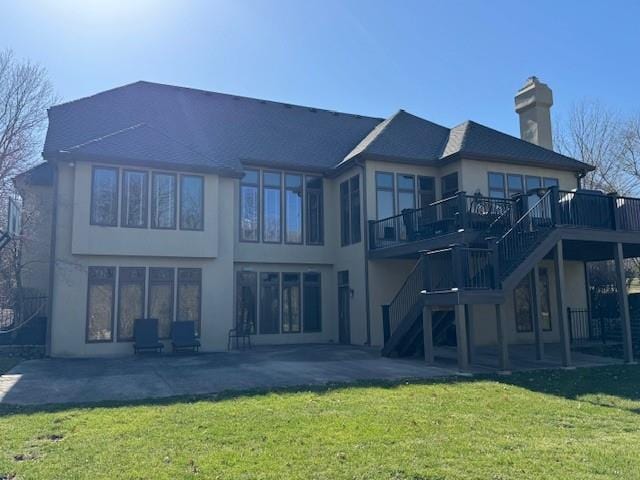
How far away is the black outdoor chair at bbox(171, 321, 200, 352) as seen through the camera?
584 inches

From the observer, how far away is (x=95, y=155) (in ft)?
48.0

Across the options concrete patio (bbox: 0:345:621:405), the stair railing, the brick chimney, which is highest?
the brick chimney

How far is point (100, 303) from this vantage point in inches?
581

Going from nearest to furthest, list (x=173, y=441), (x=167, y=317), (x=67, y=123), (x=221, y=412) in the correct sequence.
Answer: (x=173, y=441)
(x=221, y=412)
(x=167, y=317)
(x=67, y=123)

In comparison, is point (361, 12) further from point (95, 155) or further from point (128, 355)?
point (128, 355)

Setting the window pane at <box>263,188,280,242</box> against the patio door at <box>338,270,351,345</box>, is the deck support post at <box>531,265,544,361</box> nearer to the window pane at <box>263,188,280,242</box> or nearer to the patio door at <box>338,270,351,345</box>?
the patio door at <box>338,270,351,345</box>

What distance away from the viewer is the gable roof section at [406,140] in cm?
1730

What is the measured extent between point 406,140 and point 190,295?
28.4 feet

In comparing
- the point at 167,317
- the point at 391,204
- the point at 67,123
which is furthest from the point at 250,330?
the point at 67,123

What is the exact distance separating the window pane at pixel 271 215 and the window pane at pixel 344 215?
2116 millimetres

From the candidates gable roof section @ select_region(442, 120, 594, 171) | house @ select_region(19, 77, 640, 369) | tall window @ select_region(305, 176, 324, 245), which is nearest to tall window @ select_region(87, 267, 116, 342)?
house @ select_region(19, 77, 640, 369)

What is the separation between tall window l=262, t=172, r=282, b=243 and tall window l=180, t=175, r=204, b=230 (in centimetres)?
244

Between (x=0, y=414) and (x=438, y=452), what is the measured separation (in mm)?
5608

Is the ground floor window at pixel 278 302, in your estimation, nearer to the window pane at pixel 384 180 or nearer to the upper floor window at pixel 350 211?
the upper floor window at pixel 350 211
